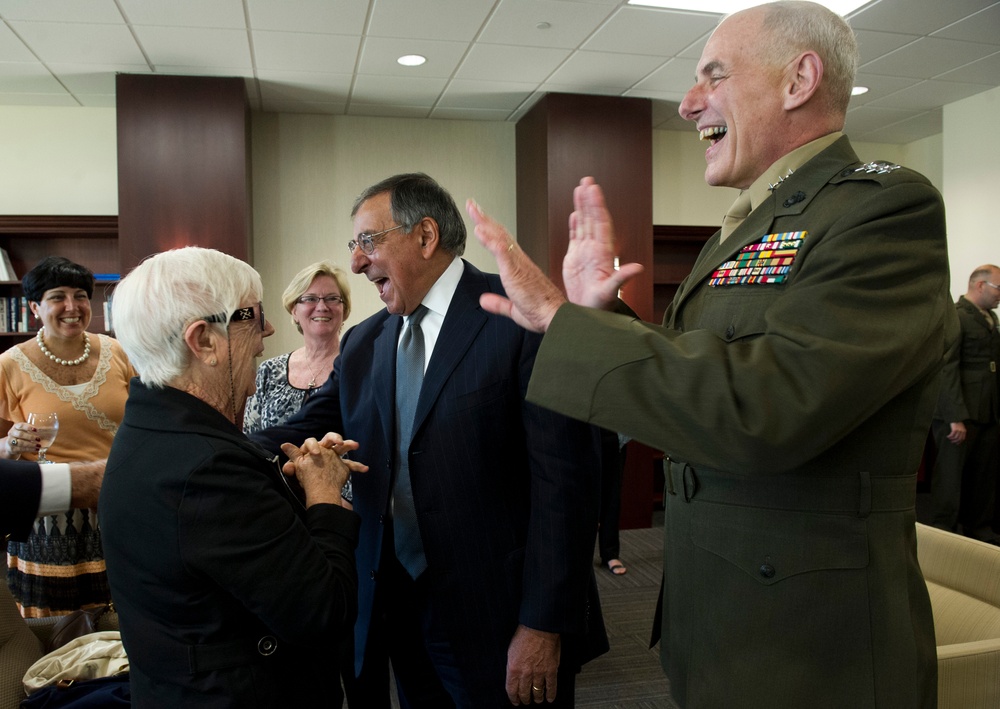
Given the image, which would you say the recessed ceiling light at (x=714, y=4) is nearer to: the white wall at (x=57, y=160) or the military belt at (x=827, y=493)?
the military belt at (x=827, y=493)

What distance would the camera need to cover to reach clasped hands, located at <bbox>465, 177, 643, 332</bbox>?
975 mm

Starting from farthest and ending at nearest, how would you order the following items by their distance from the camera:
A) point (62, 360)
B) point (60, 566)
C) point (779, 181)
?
point (62, 360), point (60, 566), point (779, 181)

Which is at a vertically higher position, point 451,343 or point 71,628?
point 451,343

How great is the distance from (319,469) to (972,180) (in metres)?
6.65

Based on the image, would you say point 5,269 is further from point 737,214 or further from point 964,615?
point 964,615

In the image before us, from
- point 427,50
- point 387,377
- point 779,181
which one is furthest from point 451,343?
point 427,50

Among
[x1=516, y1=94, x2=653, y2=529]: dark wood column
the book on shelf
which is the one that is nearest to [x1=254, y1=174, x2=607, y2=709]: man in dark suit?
[x1=516, y1=94, x2=653, y2=529]: dark wood column

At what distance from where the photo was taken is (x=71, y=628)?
2461 mm

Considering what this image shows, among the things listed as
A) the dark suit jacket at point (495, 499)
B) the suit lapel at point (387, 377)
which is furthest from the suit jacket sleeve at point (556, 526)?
the suit lapel at point (387, 377)

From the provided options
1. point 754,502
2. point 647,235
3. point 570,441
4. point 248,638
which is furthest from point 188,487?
point 647,235

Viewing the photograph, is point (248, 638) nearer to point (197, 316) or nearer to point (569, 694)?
point (197, 316)

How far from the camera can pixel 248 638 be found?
133cm

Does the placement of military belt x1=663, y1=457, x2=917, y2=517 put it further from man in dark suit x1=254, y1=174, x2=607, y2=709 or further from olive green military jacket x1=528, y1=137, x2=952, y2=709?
man in dark suit x1=254, y1=174, x2=607, y2=709

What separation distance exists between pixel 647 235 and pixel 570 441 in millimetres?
4874
